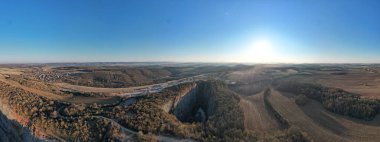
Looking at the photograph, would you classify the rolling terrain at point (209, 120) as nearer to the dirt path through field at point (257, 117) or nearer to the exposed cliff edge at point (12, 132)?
the dirt path through field at point (257, 117)

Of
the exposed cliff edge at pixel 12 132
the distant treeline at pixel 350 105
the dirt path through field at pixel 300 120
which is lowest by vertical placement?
the exposed cliff edge at pixel 12 132

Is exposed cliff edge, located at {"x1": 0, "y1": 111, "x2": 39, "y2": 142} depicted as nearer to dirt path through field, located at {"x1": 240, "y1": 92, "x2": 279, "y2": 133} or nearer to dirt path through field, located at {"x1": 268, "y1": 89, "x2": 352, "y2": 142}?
dirt path through field, located at {"x1": 240, "y1": 92, "x2": 279, "y2": 133}

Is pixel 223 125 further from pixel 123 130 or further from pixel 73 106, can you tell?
pixel 73 106

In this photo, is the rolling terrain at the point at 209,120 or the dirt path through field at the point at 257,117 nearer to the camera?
the rolling terrain at the point at 209,120

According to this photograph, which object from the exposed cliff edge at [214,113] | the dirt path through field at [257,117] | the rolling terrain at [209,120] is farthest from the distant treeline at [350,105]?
the exposed cliff edge at [214,113]

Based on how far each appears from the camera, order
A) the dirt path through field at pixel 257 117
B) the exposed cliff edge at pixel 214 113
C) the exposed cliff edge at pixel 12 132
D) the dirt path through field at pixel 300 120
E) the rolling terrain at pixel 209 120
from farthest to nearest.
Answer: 1. the exposed cliff edge at pixel 12 132
2. the dirt path through field at pixel 257 117
3. the dirt path through field at pixel 300 120
4. the rolling terrain at pixel 209 120
5. the exposed cliff edge at pixel 214 113

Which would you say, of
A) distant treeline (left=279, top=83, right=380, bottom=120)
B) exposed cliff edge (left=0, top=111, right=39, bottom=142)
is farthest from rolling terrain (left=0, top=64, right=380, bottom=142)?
exposed cliff edge (left=0, top=111, right=39, bottom=142)

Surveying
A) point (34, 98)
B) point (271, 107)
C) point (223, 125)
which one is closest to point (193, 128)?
point (223, 125)

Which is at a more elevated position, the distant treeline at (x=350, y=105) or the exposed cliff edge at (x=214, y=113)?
the distant treeline at (x=350, y=105)

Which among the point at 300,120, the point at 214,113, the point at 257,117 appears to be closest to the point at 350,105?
the point at 300,120

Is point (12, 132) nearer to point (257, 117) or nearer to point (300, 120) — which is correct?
point (257, 117)
